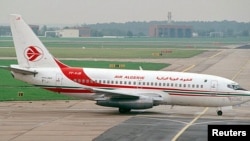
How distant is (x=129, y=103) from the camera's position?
51375 mm

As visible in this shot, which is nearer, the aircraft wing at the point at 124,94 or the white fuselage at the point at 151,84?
the aircraft wing at the point at 124,94

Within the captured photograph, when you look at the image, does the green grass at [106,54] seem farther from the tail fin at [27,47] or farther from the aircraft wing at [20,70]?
the aircraft wing at [20,70]

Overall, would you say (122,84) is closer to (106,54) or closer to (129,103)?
(129,103)

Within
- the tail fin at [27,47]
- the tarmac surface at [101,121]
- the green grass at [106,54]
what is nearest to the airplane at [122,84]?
the tail fin at [27,47]

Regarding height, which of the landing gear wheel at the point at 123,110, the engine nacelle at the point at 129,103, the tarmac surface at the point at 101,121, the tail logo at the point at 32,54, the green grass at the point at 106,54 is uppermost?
A: the tail logo at the point at 32,54

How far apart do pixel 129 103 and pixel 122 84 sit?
2.09 m

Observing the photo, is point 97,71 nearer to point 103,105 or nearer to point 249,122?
point 103,105

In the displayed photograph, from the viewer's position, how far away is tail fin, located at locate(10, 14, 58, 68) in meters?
53.8

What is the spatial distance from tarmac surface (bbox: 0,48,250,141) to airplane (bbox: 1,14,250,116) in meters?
1.06

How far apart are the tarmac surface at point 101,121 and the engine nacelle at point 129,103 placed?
645 mm

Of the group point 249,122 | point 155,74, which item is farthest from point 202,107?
point 249,122

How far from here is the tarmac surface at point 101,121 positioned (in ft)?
131

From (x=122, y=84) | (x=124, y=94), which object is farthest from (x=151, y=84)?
(x=124, y=94)

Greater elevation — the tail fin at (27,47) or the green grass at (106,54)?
the tail fin at (27,47)
